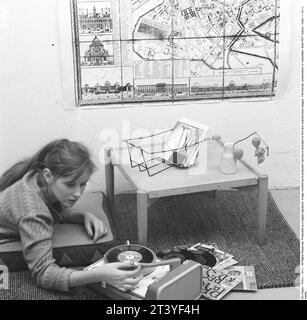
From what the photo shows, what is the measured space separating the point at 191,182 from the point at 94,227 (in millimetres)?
373

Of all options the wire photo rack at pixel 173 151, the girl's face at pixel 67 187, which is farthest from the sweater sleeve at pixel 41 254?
the wire photo rack at pixel 173 151

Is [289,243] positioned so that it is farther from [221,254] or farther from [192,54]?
[192,54]

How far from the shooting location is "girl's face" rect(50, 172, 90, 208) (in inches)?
76.5

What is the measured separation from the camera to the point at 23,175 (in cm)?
209

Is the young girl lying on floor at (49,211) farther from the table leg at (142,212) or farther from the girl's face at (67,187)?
the table leg at (142,212)

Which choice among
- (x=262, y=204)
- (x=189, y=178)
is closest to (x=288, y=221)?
(x=262, y=204)

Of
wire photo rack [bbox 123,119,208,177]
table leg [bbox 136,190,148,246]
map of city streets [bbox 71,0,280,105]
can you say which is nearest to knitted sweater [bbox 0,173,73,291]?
table leg [bbox 136,190,148,246]

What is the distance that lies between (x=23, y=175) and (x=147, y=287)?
0.64m

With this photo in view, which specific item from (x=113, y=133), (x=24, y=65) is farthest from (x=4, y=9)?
(x=113, y=133)

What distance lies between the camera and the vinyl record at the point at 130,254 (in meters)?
1.86

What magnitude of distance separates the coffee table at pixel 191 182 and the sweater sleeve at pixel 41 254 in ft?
1.14

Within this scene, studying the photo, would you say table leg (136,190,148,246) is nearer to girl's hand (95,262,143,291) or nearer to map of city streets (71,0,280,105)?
girl's hand (95,262,143,291)

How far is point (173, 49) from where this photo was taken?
98.0 inches

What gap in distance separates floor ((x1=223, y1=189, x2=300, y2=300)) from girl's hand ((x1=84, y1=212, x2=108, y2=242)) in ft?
1.56
